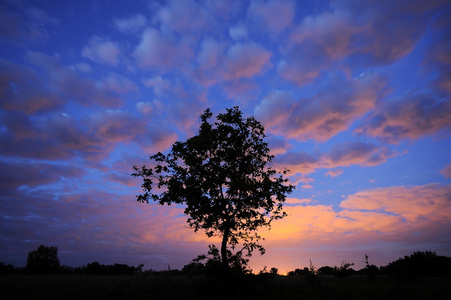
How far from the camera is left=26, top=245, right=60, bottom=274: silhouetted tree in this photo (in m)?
47.3

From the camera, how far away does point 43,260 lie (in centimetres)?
4841

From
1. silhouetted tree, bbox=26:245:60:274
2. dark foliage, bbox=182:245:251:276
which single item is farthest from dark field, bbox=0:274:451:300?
silhouetted tree, bbox=26:245:60:274

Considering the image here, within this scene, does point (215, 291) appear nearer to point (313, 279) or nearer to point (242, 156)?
point (242, 156)

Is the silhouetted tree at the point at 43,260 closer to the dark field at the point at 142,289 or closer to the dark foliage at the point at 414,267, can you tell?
the dark field at the point at 142,289

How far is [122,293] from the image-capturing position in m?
14.9

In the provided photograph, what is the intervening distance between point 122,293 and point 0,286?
6.45 metres

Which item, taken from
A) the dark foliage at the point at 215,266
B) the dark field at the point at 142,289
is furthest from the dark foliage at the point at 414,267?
the dark foliage at the point at 215,266

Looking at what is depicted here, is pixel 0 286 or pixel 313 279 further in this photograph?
pixel 313 279

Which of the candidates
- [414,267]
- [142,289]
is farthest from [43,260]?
[414,267]

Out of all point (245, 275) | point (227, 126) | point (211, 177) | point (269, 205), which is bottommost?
point (245, 275)

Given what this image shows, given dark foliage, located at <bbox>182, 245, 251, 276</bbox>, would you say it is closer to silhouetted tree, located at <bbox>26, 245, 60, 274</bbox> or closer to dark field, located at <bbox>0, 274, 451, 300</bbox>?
dark field, located at <bbox>0, 274, 451, 300</bbox>

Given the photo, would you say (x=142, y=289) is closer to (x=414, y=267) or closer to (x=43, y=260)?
(x=414, y=267)

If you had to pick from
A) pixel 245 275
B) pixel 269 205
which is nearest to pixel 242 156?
pixel 269 205

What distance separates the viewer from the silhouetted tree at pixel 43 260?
47266mm
